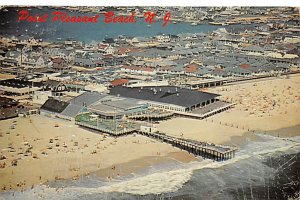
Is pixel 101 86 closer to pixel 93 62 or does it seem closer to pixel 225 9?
pixel 93 62

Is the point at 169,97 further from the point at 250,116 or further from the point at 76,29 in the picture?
the point at 76,29

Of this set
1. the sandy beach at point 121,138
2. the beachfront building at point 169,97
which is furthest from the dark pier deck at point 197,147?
the beachfront building at point 169,97

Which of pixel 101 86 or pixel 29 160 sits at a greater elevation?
pixel 101 86

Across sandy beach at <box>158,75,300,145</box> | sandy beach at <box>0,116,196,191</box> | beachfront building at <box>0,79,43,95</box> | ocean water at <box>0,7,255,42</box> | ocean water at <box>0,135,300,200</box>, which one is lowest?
ocean water at <box>0,135,300,200</box>

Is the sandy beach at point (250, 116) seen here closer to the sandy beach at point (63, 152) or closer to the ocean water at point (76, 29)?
the sandy beach at point (63, 152)

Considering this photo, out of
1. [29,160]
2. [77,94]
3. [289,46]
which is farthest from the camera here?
[289,46]

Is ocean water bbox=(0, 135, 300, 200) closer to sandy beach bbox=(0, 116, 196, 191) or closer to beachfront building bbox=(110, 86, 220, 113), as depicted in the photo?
sandy beach bbox=(0, 116, 196, 191)

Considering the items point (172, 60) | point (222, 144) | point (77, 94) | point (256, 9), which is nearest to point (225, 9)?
point (256, 9)

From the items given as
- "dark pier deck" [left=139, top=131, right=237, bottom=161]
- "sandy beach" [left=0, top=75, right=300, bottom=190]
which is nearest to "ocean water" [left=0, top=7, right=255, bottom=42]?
"sandy beach" [left=0, top=75, right=300, bottom=190]
